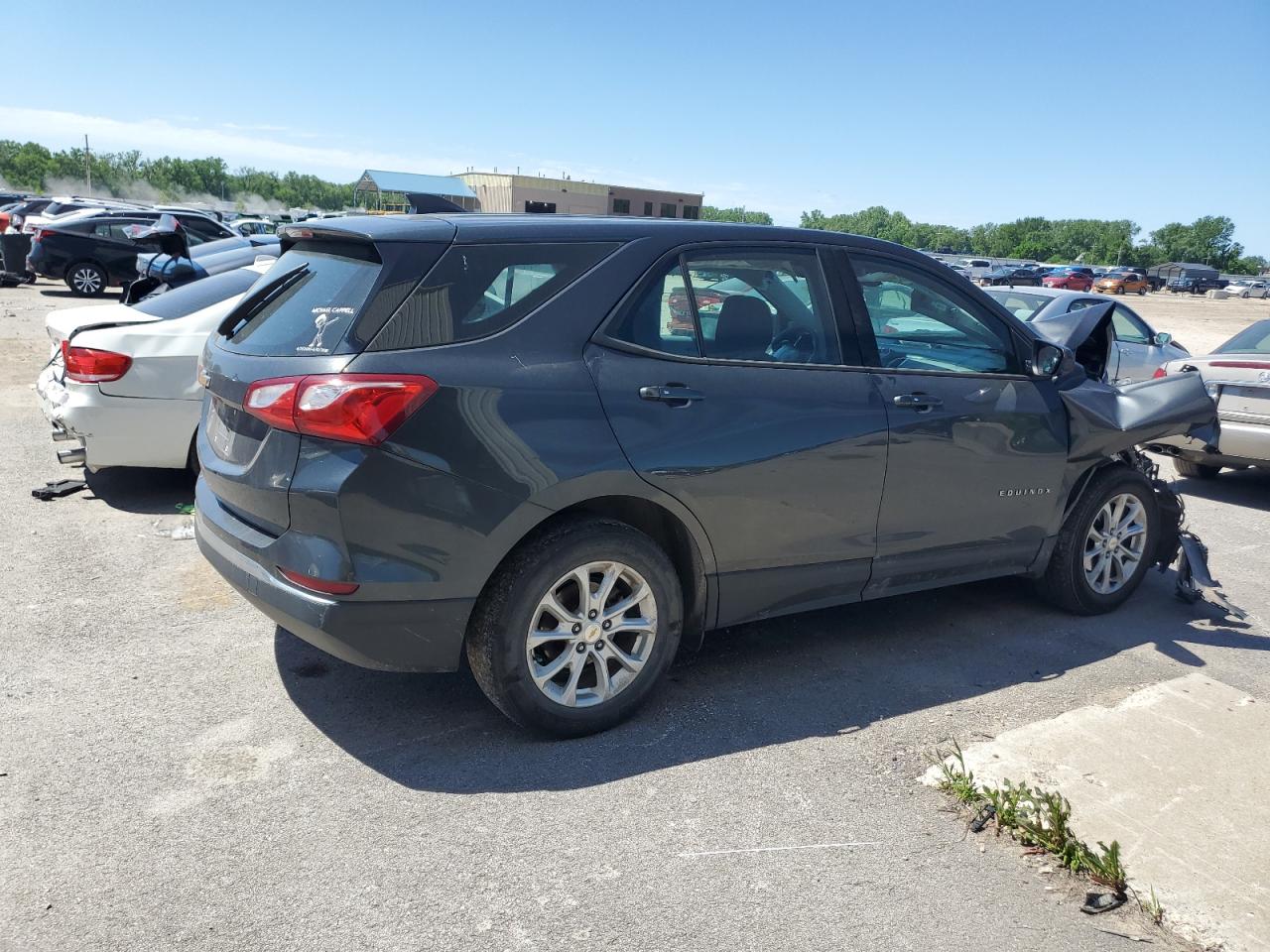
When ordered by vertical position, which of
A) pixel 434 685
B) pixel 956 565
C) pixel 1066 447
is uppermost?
pixel 1066 447

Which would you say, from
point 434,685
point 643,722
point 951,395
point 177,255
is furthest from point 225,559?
point 177,255

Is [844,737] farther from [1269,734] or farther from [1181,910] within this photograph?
[1269,734]

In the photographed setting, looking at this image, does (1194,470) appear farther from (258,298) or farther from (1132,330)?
(258,298)

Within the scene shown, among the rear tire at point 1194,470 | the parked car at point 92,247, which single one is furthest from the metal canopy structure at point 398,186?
the rear tire at point 1194,470

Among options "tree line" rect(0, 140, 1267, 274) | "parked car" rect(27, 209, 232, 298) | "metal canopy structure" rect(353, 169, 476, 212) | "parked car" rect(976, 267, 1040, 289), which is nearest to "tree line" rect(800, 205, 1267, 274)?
"tree line" rect(0, 140, 1267, 274)

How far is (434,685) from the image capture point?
428 centimetres

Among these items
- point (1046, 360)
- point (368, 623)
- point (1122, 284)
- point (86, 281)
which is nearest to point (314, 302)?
point (368, 623)

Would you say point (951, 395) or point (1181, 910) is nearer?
point (1181, 910)

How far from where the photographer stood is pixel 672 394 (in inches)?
151

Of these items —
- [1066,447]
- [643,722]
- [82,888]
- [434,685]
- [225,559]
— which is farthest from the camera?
[1066,447]

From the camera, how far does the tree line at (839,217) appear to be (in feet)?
266

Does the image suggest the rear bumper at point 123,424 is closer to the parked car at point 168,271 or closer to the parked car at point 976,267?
the parked car at point 168,271

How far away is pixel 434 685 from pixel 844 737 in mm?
1707

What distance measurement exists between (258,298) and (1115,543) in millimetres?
4502
